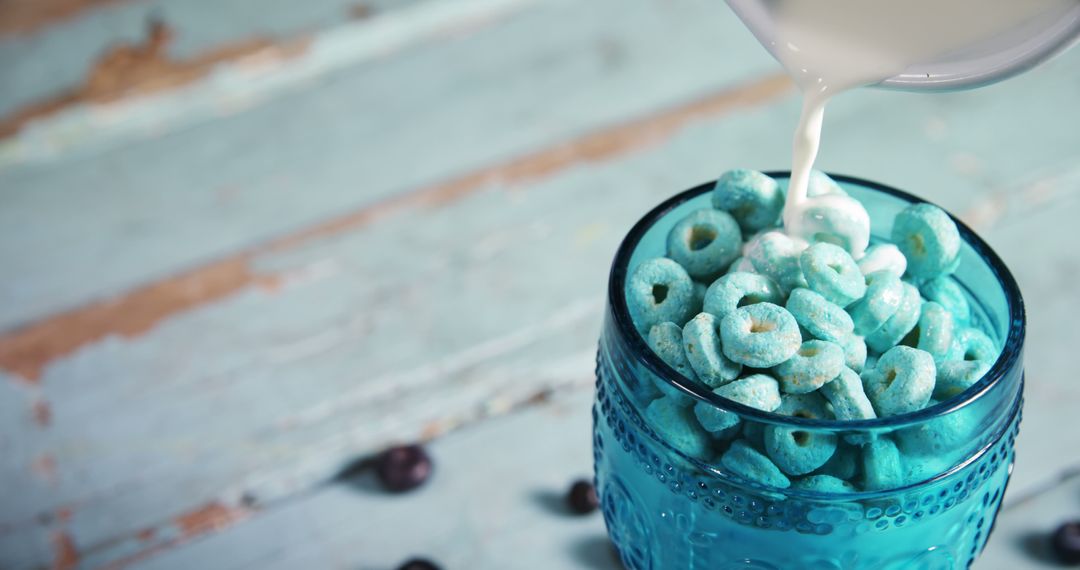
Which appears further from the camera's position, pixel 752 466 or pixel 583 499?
pixel 583 499

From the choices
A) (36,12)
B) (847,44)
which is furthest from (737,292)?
(36,12)

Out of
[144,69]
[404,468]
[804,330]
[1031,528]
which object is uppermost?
[144,69]

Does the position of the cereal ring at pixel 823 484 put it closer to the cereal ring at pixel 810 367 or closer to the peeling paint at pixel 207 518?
the cereal ring at pixel 810 367

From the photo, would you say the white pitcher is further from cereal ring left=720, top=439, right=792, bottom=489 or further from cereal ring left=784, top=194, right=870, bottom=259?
cereal ring left=720, top=439, right=792, bottom=489

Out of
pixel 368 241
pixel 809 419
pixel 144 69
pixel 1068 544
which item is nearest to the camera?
pixel 809 419

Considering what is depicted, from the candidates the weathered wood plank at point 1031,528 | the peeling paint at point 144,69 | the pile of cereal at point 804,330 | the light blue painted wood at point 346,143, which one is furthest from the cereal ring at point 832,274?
the peeling paint at point 144,69

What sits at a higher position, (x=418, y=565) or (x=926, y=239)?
(x=926, y=239)

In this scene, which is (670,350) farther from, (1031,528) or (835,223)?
(1031,528)

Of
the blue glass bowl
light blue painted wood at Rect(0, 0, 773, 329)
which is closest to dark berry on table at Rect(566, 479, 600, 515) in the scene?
the blue glass bowl
